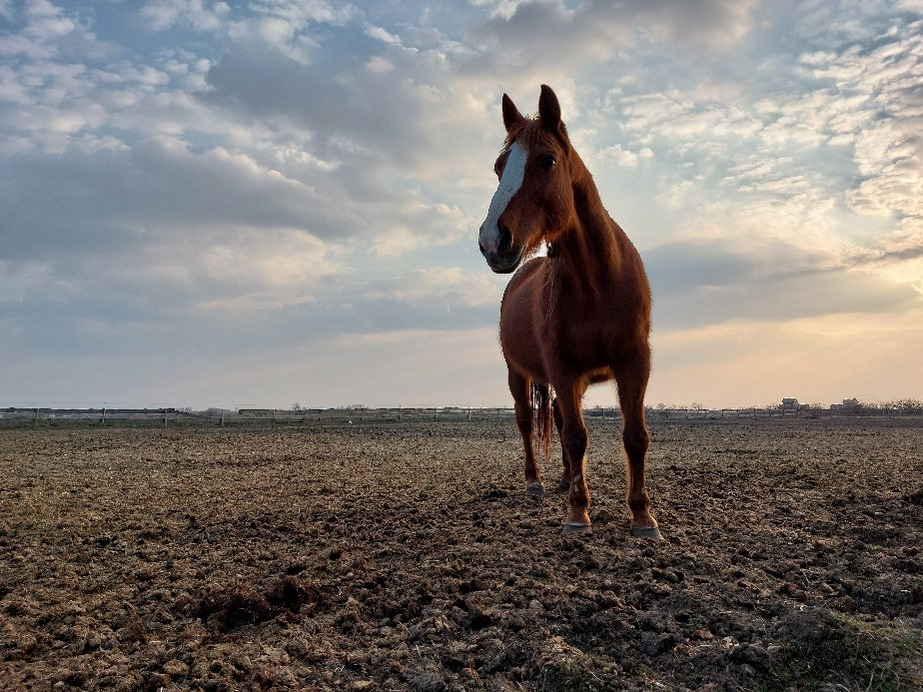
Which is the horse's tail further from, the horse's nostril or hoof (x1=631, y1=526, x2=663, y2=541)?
the horse's nostril

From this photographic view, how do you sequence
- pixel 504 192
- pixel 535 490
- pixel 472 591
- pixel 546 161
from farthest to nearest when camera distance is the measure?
1. pixel 535 490
2. pixel 546 161
3. pixel 504 192
4. pixel 472 591

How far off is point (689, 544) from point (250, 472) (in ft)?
28.0

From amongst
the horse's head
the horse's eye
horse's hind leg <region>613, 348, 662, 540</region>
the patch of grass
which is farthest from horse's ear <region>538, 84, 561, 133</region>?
the patch of grass

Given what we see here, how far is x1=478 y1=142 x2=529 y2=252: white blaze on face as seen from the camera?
12.8 feet

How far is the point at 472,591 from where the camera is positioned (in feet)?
11.9

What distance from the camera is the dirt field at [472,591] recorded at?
2.74m

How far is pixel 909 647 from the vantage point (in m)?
2.65

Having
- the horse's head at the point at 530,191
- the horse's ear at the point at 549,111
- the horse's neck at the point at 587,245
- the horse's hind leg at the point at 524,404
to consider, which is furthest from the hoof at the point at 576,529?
the horse's ear at the point at 549,111

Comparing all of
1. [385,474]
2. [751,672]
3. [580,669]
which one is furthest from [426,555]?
[385,474]

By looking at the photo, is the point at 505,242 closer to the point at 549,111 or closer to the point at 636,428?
the point at 549,111

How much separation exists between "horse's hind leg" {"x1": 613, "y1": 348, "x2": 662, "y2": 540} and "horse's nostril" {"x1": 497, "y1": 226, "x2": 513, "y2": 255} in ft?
5.08

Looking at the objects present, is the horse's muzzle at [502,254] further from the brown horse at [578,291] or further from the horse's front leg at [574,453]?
the horse's front leg at [574,453]

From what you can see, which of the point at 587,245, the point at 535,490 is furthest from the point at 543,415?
the point at 587,245

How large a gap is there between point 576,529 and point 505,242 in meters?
2.38
